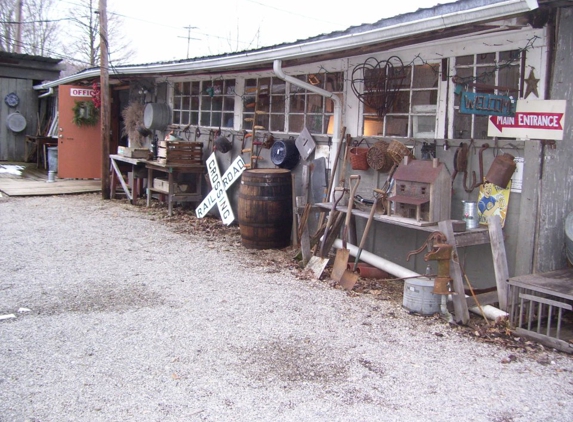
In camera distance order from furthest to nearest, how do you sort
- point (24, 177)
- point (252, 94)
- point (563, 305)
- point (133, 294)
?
point (24, 177) < point (252, 94) < point (133, 294) < point (563, 305)

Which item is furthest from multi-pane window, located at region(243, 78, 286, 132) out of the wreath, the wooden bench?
the wreath

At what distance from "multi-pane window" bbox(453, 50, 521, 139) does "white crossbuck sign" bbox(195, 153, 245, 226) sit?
4.04 m

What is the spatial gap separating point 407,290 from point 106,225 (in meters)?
5.45

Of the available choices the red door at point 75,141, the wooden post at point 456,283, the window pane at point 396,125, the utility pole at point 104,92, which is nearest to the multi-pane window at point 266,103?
the window pane at point 396,125

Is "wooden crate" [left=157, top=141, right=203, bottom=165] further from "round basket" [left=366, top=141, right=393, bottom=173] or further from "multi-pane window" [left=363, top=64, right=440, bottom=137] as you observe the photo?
"round basket" [left=366, top=141, right=393, bottom=173]

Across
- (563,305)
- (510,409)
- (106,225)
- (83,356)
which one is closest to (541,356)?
(563,305)

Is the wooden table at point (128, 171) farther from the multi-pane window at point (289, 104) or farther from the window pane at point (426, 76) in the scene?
the window pane at point (426, 76)

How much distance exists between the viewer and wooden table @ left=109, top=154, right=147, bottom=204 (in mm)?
10805

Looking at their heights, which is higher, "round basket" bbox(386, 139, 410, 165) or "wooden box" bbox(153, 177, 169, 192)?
"round basket" bbox(386, 139, 410, 165)

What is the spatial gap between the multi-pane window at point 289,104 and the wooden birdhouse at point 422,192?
2.01 meters

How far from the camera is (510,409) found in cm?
338

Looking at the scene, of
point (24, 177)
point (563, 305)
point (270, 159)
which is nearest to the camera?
point (563, 305)

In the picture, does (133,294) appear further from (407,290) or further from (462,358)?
(462,358)

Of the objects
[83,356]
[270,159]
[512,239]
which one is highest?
[270,159]
